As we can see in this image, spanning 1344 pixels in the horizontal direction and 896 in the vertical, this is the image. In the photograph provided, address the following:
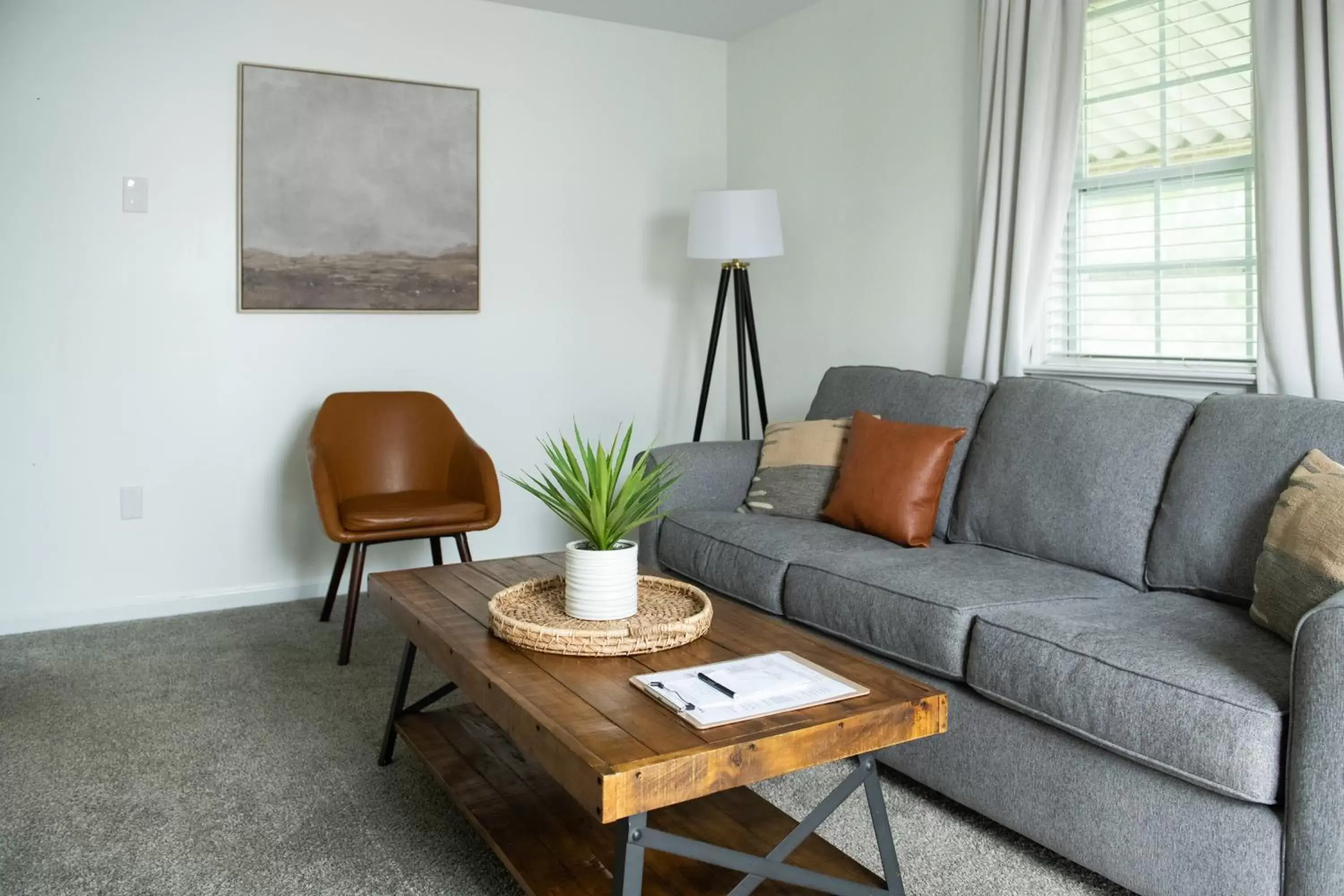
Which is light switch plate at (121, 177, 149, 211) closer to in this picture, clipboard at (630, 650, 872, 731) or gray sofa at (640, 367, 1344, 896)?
gray sofa at (640, 367, 1344, 896)

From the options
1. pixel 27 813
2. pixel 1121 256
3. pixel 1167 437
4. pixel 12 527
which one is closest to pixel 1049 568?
pixel 1167 437

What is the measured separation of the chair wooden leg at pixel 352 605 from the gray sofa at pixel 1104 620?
94 cm

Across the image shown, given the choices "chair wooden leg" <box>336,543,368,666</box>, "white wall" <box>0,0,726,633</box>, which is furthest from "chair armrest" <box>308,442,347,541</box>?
"white wall" <box>0,0,726,633</box>

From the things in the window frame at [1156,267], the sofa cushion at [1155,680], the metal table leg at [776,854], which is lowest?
the metal table leg at [776,854]

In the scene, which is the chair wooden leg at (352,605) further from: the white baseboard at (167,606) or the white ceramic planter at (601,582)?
the white ceramic planter at (601,582)

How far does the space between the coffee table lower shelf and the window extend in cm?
194

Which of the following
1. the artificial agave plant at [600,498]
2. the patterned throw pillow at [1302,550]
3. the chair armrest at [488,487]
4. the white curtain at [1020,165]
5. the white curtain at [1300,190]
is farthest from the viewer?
the chair armrest at [488,487]

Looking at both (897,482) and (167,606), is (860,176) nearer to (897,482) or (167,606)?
(897,482)

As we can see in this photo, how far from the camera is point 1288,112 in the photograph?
109 inches

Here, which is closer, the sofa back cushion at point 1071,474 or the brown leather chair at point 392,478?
the sofa back cushion at point 1071,474

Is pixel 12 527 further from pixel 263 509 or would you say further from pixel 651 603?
pixel 651 603

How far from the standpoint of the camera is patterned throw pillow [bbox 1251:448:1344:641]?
1.97 meters

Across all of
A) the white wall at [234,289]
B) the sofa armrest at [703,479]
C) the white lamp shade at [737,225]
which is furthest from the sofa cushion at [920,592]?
the white wall at [234,289]

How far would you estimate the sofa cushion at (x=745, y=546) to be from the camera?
294 cm
